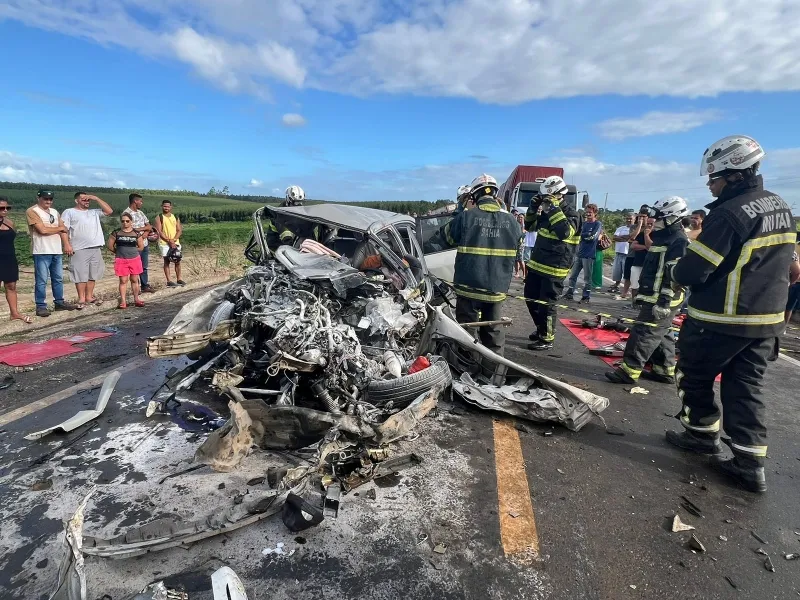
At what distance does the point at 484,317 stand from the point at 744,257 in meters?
2.45

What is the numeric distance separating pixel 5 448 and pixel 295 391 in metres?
1.82

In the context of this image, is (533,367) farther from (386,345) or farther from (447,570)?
(447,570)

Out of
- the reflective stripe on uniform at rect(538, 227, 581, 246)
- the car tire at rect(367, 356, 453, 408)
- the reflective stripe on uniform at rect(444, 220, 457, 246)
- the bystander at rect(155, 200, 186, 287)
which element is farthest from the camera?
the bystander at rect(155, 200, 186, 287)

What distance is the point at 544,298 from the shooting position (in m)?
5.70

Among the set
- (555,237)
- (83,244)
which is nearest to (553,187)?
(555,237)

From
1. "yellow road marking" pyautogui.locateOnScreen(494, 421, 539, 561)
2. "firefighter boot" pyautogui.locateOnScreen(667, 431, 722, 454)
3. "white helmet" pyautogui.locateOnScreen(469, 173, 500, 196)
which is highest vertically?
"white helmet" pyautogui.locateOnScreen(469, 173, 500, 196)

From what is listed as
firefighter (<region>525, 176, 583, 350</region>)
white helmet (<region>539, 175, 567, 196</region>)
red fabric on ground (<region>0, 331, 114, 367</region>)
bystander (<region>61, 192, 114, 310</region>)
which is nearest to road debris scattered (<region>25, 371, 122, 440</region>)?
red fabric on ground (<region>0, 331, 114, 367</region>)

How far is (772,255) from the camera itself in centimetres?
296

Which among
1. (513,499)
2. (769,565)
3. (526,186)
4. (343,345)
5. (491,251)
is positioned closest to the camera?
(769,565)

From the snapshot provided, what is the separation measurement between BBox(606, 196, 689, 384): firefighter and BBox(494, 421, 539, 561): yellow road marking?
1.92m

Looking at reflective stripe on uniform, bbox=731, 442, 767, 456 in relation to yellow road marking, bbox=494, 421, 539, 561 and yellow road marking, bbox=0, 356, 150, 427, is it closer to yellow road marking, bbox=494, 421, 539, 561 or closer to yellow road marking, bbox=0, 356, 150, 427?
yellow road marking, bbox=494, 421, 539, 561

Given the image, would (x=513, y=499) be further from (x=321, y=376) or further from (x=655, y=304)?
(x=655, y=304)

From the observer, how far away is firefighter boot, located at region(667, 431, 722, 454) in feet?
10.6

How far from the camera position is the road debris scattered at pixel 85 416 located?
10.0ft
